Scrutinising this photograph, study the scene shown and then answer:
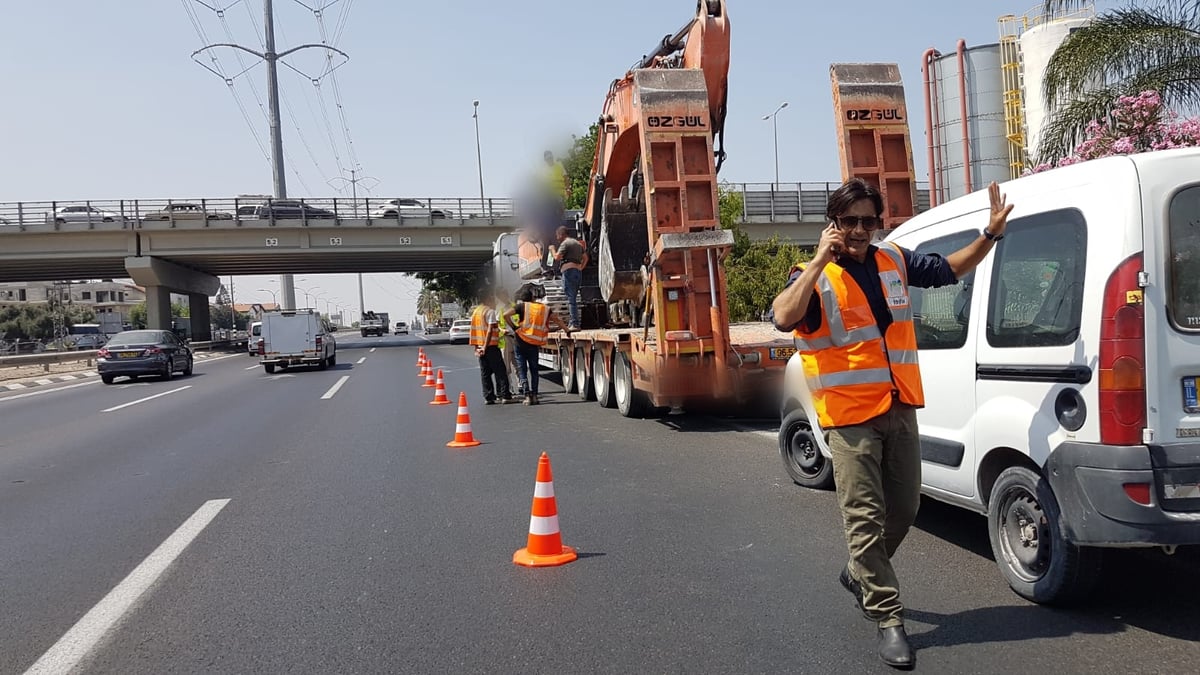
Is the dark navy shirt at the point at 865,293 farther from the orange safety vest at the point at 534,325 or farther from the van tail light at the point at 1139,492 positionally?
the orange safety vest at the point at 534,325

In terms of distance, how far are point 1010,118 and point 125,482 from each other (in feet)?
92.9

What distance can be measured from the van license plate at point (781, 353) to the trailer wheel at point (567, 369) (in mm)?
5525

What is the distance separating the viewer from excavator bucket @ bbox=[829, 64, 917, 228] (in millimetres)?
10133

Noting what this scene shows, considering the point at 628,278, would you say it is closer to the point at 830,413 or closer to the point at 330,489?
the point at 330,489

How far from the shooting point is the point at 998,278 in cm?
450

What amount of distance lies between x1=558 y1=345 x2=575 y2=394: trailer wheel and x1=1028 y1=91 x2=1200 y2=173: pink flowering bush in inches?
309

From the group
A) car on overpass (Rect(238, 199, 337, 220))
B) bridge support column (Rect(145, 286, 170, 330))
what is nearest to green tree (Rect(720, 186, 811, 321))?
car on overpass (Rect(238, 199, 337, 220))

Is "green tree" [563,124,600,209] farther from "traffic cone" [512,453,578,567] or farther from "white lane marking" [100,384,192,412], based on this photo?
"traffic cone" [512,453,578,567]

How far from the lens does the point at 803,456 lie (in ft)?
23.2

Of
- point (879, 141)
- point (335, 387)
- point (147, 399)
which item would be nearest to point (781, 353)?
point (879, 141)

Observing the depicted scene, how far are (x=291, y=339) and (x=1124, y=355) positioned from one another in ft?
85.0

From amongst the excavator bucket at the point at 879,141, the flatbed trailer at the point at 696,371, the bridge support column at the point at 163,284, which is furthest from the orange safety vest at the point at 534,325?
the bridge support column at the point at 163,284

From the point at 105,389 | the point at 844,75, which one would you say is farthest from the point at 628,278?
the point at 105,389

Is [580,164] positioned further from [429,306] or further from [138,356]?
[429,306]
